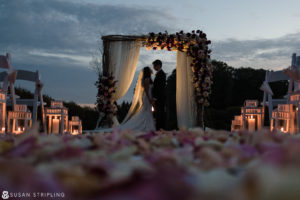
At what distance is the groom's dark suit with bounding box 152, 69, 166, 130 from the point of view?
7227 mm

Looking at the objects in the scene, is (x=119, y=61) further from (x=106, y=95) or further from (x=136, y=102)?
(x=136, y=102)

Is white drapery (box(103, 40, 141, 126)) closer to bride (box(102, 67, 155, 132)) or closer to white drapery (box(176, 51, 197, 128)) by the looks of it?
bride (box(102, 67, 155, 132))

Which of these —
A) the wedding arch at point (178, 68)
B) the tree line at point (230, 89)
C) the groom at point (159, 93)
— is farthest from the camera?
the tree line at point (230, 89)

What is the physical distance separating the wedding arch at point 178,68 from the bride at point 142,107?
387 millimetres

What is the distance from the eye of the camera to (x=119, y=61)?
7.82 m

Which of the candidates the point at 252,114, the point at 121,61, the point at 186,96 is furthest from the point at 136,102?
the point at 252,114

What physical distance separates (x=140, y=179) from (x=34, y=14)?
1069 centimetres

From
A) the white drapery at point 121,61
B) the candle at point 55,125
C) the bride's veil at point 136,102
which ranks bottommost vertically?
the candle at point 55,125

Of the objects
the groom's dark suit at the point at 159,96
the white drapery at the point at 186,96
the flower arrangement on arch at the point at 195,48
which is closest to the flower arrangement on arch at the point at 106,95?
the groom's dark suit at the point at 159,96

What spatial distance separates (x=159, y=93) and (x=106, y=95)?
1.26 meters

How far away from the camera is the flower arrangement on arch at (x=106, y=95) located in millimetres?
7688

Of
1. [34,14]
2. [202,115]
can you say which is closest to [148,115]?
[202,115]

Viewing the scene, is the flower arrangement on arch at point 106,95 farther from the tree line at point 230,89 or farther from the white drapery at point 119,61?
the tree line at point 230,89

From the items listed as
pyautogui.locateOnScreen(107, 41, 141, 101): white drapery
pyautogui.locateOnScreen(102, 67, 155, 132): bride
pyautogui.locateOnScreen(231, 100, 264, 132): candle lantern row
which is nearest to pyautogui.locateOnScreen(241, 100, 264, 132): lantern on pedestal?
pyautogui.locateOnScreen(231, 100, 264, 132): candle lantern row
